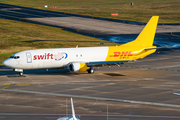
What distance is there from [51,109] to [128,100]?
34.3 ft

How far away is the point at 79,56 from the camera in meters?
59.1

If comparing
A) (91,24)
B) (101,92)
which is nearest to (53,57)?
(101,92)

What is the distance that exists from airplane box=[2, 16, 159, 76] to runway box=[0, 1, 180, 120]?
2.21 metres

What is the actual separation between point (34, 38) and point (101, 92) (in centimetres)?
6144

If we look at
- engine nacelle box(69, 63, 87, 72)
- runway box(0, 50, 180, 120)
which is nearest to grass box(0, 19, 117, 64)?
runway box(0, 50, 180, 120)

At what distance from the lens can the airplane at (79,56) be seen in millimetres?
56469

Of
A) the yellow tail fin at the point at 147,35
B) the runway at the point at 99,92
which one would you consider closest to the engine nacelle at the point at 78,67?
the runway at the point at 99,92

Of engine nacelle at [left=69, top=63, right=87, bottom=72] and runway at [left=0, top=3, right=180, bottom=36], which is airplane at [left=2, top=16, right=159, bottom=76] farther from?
runway at [left=0, top=3, right=180, bottom=36]

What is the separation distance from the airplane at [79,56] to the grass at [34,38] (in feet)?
68.3

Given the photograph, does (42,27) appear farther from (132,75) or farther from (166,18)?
(132,75)

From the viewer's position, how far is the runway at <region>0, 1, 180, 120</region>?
3638 centimetres

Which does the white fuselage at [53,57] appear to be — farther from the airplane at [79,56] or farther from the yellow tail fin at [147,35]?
the yellow tail fin at [147,35]

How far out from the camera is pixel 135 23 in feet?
445

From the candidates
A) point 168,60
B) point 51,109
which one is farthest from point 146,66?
point 51,109
